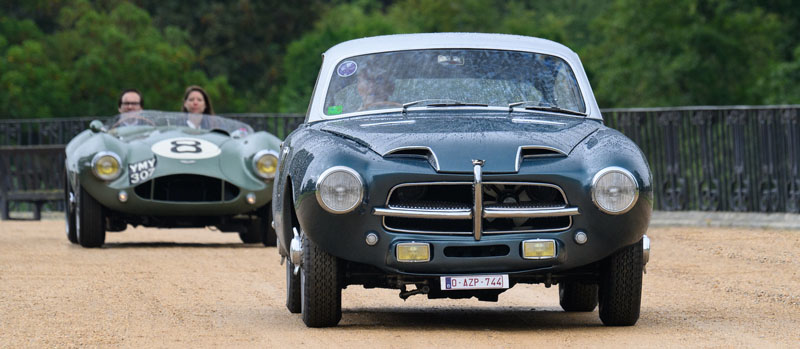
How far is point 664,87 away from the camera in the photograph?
6256 cm

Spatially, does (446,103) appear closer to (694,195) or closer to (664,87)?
(694,195)

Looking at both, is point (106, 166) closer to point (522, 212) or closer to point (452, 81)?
point (452, 81)

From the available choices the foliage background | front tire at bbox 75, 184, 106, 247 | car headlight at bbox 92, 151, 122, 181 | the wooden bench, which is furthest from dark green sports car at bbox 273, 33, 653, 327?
the foliage background

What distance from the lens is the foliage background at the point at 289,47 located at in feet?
201

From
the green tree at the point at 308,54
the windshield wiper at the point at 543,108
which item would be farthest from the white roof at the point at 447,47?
the green tree at the point at 308,54

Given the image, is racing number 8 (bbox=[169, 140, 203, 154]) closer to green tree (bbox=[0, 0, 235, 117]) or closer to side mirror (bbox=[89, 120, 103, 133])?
side mirror (bbox=[89, 120, 103, 133])

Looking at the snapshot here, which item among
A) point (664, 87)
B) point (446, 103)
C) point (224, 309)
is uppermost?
point (446, 103)

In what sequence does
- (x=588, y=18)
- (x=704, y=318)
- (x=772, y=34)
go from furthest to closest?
(x=588, y=18) < (x=772, y=34) < (x=704, y=318)

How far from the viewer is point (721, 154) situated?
17.9 m

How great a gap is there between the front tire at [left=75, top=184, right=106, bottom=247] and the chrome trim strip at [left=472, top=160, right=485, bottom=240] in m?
7.84

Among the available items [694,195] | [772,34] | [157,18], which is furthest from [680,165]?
[157,18]

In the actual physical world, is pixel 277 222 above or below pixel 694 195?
above

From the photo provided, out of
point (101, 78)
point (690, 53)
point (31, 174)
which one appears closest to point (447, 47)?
point (31, 174)

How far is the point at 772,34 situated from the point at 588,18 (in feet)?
134
